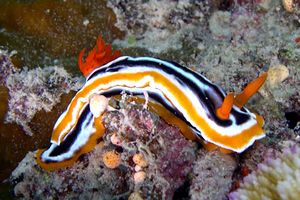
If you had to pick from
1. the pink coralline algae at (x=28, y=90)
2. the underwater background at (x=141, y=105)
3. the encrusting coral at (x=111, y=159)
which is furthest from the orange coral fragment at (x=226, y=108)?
the pink coralline algae at (x=28, y=90)

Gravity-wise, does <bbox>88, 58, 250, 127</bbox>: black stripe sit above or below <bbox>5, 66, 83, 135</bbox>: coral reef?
above

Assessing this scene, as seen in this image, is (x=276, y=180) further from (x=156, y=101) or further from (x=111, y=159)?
(x=111, y=159)

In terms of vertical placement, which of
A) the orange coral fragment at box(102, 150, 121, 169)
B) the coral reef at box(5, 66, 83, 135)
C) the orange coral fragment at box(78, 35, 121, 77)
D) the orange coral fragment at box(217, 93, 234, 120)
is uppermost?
the orange coral fragment at box(217, 93, 234, 120)

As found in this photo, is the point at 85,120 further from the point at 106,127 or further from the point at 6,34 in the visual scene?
the point at 6,34

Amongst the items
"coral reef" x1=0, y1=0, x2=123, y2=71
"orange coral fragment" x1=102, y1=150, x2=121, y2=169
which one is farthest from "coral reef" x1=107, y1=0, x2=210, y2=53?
"orange coral fragment" x1=102, y1=150, x2=121, y2=169

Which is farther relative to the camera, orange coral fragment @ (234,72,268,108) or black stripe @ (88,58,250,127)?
Result: black stripe @ (88,58,250,127)

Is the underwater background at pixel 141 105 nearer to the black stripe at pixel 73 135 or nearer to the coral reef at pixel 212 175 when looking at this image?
the coral reef at pixel 212 175

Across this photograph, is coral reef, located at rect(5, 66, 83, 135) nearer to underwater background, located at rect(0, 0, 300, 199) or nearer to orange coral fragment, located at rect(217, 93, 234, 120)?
underwater background, located at rect(0, 0, 300, 199)
